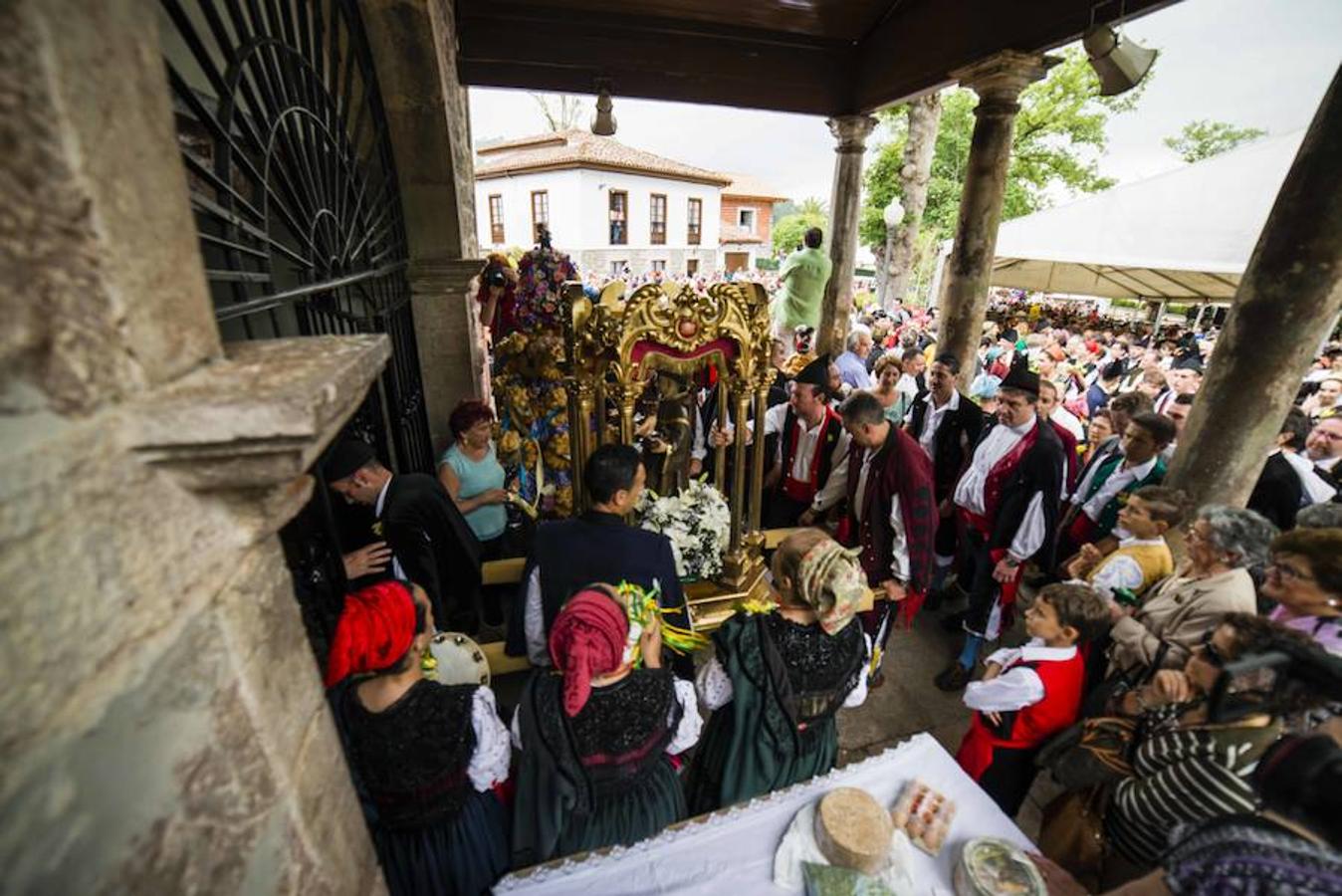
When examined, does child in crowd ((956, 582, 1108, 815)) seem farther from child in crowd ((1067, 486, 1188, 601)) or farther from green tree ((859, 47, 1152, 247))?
green tree ((859, 47, 1152, 247))

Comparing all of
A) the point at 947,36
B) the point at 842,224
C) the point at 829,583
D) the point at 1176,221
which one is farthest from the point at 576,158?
the point at 829,583

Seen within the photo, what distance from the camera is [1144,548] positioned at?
3.08m

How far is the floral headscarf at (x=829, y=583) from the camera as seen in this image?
2.08 meters

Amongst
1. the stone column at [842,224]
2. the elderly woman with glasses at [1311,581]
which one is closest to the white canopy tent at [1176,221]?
the stone column at [842,224]

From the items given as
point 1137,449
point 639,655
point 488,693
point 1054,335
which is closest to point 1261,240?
point 1137,449

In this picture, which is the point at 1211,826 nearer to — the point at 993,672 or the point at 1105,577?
the point at 993,672

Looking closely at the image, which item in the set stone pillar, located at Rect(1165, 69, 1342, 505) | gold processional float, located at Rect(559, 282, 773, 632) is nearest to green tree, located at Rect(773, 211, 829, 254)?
stone pillar, located at Rect(1165, 69, 1342, 505)

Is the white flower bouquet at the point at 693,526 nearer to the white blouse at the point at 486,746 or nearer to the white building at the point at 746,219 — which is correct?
the white blouse at the point at 486,746

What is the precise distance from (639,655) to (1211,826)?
1.68 m

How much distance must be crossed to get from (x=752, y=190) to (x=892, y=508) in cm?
4242

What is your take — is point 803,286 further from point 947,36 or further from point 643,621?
point 643,621

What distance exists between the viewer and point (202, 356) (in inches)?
35.7

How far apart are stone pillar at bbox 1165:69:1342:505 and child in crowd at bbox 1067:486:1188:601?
0.35 metres

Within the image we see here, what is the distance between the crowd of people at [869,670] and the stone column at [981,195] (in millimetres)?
1610
